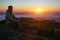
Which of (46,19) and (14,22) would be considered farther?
(46,19)

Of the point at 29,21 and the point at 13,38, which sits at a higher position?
the point at 29,21

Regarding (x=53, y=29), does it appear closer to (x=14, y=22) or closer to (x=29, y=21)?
(x=29, y=21)

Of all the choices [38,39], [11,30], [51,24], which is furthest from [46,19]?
[11,30]

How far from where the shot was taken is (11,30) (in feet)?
11.4

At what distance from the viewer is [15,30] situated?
346 cm

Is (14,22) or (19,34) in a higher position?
(14,22)

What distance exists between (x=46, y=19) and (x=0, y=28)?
1.10 meters

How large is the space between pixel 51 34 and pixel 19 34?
27.2 inches

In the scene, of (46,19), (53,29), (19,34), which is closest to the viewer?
(19,34)

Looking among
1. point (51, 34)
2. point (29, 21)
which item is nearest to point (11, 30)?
point (29, 21)

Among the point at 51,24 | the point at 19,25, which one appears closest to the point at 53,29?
the point at 51,24

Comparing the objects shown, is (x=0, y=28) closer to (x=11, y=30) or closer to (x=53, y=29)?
(x=11, y=30)

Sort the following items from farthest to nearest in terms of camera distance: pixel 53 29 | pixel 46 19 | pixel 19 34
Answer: pixel 46 19
pixel 53 29
pixel 19 34

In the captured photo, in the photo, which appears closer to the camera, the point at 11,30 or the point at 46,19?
the point at 11,30
